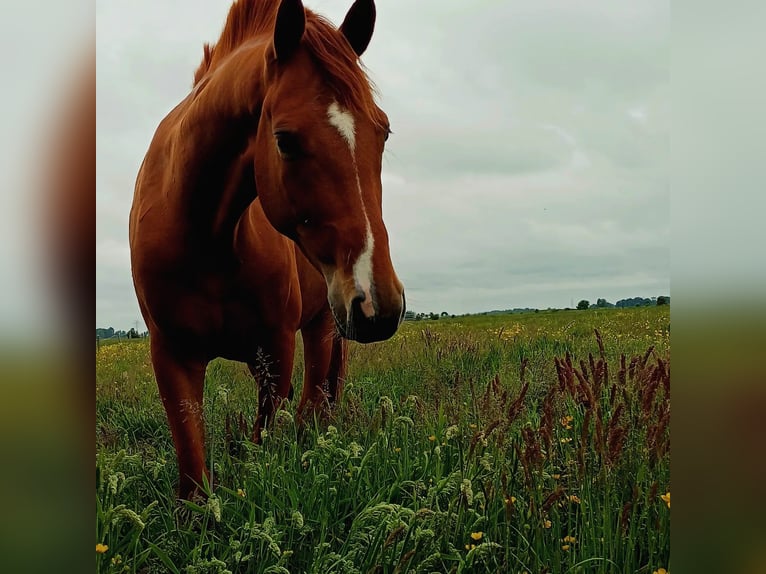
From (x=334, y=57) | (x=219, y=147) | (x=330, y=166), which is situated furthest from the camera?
(x=219, y=147)

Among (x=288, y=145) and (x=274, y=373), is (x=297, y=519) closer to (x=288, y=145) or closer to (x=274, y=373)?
(x=274, y=373)

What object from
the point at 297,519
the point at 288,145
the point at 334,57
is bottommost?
the point at 297,519

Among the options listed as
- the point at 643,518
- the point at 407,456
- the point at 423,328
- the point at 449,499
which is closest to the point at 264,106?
the point at 423,328

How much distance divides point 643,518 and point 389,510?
2.44 ft

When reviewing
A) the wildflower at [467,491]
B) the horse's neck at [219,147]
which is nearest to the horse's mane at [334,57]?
the horse's neck at [219,147]

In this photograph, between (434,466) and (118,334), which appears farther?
(118,334)

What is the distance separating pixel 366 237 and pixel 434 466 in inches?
33.4

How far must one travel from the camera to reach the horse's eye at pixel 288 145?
1.61 m

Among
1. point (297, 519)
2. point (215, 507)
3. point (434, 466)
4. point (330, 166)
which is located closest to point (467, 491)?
point (434, 466)

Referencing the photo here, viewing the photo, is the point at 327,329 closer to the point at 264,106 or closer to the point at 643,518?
the point at 264,106
